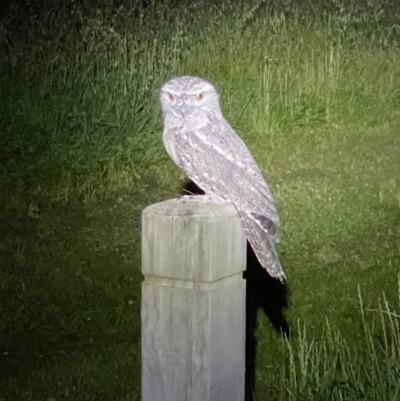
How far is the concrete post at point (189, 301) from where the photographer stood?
1.45m

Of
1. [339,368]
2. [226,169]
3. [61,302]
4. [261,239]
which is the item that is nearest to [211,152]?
[226,169]

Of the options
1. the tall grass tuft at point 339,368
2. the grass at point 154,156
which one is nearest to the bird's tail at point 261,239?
the tall grass tuft at point 339,368

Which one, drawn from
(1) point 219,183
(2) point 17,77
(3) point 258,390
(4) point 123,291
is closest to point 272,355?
(3) point 258,390

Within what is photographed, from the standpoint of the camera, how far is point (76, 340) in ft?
9.86

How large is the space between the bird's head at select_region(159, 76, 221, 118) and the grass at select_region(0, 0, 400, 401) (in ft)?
3.30

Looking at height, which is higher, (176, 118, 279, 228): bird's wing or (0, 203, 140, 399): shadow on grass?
(176, 118, 279, 228): bird's wing

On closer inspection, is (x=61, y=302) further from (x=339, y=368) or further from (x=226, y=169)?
(x=226, y=169)

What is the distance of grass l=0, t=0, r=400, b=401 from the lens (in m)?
2.96

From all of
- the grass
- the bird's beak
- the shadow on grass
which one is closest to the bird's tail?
the bird's beak

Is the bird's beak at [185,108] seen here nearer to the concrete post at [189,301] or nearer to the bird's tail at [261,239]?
the bird's tail at [261,239]

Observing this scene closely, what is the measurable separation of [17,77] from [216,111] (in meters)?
1.28

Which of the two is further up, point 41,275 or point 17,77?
point 17,77

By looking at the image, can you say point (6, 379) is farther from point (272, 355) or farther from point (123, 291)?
point (272, 355)

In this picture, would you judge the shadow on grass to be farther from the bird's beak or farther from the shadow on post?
the bird's beak
